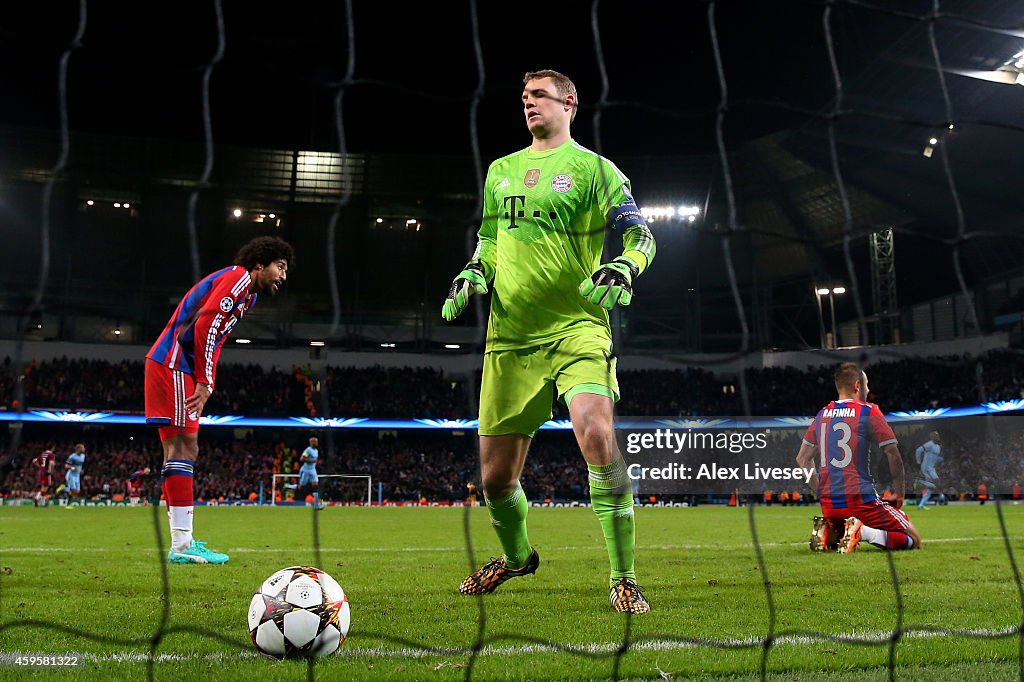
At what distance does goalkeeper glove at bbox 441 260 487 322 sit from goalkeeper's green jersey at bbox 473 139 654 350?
156 millimetres

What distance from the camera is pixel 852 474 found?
24.1 feet

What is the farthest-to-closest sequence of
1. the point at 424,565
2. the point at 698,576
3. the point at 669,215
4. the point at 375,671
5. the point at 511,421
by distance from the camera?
1. the point at 669,215
2. the point at 424,565
3. the point at 698,576
4. the point at 511,421
5. the point at 375,671

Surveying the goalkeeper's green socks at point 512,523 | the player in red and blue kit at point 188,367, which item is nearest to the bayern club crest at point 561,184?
the goalkeeper's green socks at point 512,523

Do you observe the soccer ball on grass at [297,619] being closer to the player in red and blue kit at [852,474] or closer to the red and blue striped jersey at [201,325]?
the red and blue striped jersey at [201,325]

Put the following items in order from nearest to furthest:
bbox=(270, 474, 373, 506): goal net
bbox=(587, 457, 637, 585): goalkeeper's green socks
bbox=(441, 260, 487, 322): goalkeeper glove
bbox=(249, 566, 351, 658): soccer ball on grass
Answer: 1. bbox=(249, 566, 351, 658): soccer ball on grass
2. bbox=(587, 457, 637, 585): goalkeeper's green socks
3. bbox=(441, 260, 487, 322): goalkeeper glove
4. bbox=(270, 474, 373, 506): goal net

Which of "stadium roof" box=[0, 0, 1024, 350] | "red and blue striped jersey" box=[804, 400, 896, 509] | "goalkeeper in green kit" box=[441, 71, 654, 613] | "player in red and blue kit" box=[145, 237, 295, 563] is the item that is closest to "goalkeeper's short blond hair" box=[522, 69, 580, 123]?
"goalkeeper in green kit" box=[441, 71, 654, 613]

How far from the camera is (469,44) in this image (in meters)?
25.9

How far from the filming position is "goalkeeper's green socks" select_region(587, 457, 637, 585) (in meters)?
4.08

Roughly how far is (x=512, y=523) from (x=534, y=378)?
881 millimetres

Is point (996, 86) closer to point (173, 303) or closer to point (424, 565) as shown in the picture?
point (424, 565)

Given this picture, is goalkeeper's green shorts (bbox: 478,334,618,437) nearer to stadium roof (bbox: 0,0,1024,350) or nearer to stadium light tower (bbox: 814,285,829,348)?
stadium roof (bbox: 0,0,1024,350)

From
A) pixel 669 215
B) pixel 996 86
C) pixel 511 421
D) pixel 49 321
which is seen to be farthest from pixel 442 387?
pixel 511 421

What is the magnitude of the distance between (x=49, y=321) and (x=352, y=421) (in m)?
11.5

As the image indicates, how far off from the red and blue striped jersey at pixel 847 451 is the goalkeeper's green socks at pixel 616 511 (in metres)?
3.79
